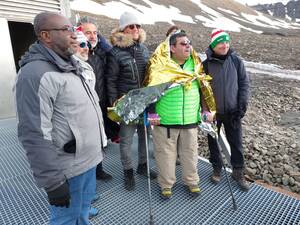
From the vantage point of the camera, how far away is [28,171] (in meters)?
4.49

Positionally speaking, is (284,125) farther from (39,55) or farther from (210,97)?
(39,55)

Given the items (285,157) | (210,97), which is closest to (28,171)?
(210,97)

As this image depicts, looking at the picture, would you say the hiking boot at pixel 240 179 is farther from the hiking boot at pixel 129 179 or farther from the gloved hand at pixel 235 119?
the hiking boot at pixel 129 179

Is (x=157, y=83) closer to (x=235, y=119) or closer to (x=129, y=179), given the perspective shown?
(x=235, y=119)

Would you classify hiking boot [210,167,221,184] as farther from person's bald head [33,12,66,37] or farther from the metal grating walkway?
person's bald head [33,12,66,37]

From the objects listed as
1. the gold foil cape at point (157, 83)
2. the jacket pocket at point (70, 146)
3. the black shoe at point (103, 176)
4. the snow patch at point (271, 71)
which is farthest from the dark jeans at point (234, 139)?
the snow patch at point (271, 71)

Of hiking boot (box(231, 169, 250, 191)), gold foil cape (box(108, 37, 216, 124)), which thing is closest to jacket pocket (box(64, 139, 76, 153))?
gold foil cape (box(108, 37, 216, 124))

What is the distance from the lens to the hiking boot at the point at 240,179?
3922 millimetres

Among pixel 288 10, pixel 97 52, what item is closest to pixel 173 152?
pixel 97 52

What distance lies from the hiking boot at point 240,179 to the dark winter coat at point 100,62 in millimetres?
1963

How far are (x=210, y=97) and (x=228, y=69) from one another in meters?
0.42

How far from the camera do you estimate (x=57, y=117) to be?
220 centimetres

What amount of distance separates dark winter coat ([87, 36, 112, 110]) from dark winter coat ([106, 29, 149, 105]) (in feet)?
Result: 0.33

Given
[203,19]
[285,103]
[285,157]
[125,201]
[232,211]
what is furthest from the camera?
[203,19]
